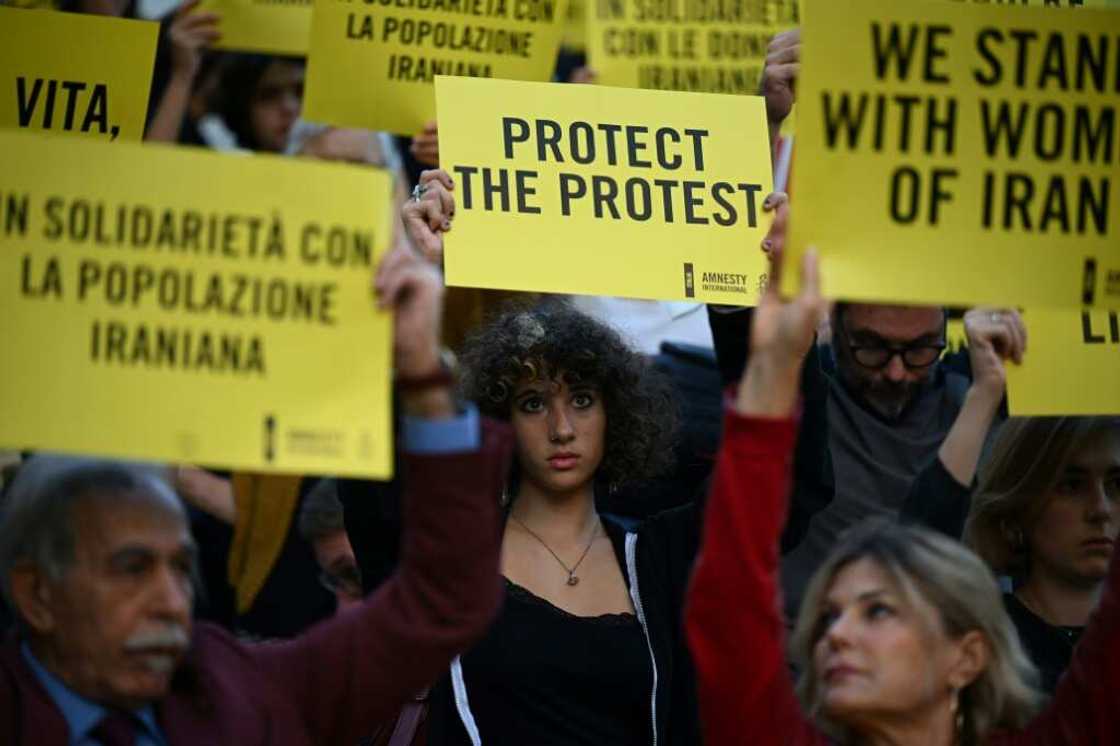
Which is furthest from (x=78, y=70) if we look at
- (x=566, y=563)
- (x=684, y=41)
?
(x=684, y=41)

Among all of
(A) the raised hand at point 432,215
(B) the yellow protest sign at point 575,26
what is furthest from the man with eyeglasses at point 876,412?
(B) the yellow protest sign at point 575,26

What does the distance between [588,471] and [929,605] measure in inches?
45.3

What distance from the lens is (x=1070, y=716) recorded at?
375 centimetres

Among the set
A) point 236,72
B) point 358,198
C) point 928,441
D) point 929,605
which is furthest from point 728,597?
point 236,72

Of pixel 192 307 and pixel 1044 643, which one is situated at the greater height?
pixel 192 307

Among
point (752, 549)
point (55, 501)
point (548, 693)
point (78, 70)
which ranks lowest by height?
point (548, 693)

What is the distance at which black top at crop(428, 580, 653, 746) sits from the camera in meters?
4.39

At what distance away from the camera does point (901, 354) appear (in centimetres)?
546

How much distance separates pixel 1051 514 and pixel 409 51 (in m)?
2.10

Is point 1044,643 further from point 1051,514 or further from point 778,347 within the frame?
point 778,347

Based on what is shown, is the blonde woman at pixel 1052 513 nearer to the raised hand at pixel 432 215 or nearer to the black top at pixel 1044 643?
the black top at pixel 1044 643

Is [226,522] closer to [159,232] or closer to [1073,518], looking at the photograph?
[1073,518]

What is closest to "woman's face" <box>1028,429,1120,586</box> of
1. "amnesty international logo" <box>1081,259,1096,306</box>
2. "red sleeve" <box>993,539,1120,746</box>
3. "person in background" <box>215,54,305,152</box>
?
"red sleeve" <box>993,539,1120,746</box>

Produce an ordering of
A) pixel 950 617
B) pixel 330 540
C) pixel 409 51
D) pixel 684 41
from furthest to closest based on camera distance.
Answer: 1. pixel 684 41
2. pixel 330 540
3. pixel 409 51
4. pixel 950 617
